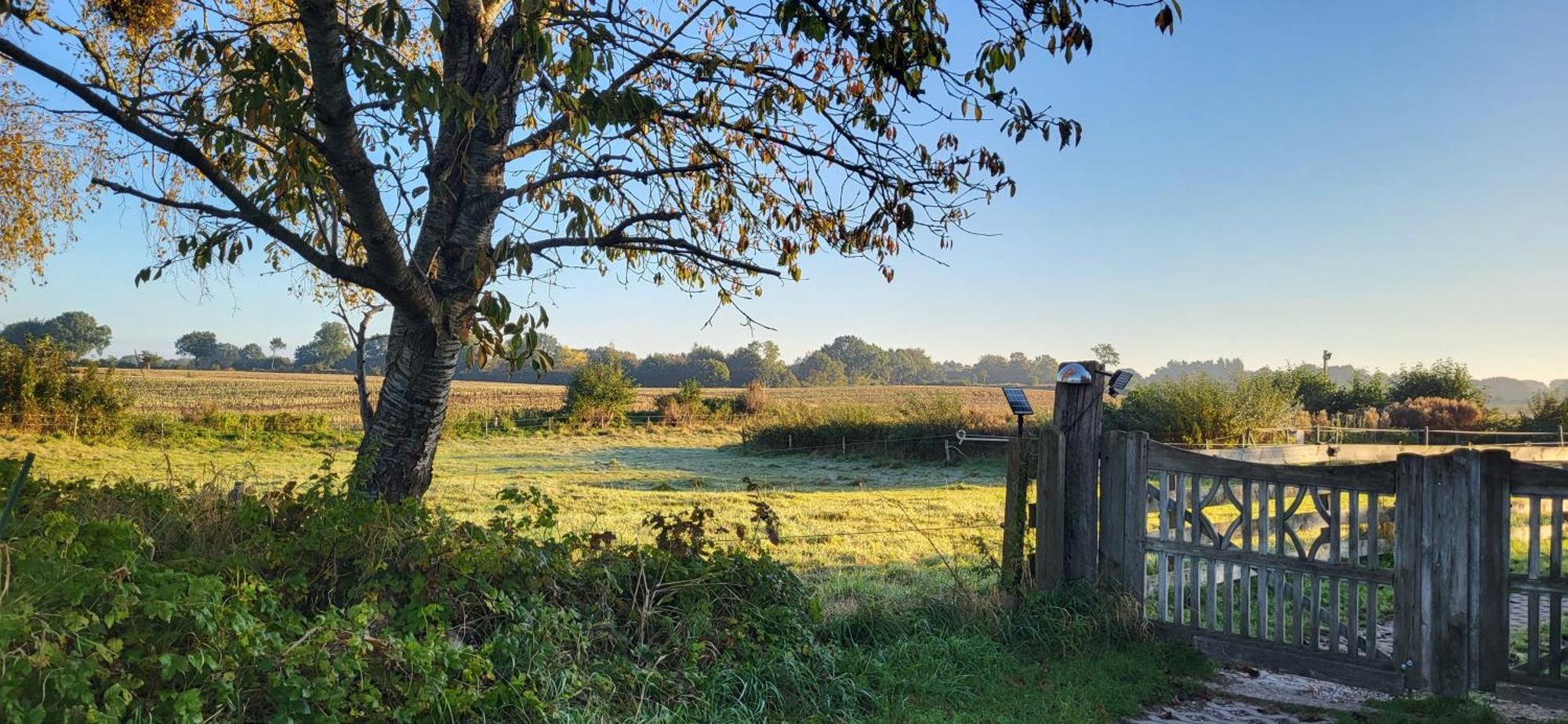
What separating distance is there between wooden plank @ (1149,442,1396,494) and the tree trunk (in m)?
4.54

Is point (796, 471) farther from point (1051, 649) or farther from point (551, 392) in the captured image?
point (551, 392)

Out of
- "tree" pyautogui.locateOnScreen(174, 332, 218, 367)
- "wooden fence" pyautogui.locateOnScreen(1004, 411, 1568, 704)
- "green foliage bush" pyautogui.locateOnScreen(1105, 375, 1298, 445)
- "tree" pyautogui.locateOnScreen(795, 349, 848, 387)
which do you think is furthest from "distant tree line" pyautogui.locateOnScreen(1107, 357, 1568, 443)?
"tree" pyautogui.locateOnScreen(174, 332, 218, 367)

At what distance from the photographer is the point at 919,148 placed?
18.1 ft

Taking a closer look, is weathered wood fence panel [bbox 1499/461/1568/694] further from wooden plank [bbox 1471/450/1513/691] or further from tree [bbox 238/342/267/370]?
tree [bbox 238/342/267/370]

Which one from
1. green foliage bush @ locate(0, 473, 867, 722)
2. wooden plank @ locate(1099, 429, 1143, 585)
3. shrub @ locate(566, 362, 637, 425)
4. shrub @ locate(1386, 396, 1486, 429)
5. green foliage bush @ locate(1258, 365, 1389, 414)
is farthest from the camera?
shrub @ locate(566, 362, 637, 425)

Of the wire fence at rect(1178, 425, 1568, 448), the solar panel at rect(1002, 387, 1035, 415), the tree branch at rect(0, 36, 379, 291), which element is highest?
the tree branch at rect(0, 36, 379, 291)

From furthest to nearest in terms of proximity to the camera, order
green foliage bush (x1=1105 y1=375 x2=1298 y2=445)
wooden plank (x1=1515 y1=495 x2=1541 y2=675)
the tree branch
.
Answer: green foliage bush (x1=1105 y1=375 x2=1298 y2=445) → wooden plank (x1=1515 y1=495 x2=1541 y2=675) → the tree branch

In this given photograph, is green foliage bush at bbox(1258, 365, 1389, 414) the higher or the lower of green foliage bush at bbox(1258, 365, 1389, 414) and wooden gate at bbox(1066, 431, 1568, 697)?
the higher

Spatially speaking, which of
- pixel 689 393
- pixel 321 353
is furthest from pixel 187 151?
pixel 321 353

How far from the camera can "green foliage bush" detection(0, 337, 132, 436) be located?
23672mm

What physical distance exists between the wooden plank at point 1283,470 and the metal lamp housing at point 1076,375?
0.60m

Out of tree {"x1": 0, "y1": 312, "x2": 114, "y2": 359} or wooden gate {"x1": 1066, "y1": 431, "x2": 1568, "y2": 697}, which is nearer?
wooden gate {"x1": 1066, "y1": 431, "x2": 1568, "y2": 697}

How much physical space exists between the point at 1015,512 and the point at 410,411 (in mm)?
4107

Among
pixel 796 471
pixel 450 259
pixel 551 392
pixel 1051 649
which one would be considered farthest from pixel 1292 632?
pixel 551 392
